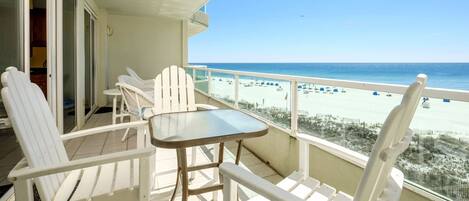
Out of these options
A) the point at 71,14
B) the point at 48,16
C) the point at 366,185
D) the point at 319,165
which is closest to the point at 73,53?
the point at 71,14

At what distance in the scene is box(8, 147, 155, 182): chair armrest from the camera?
93 centimetres

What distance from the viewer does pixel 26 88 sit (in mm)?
1346

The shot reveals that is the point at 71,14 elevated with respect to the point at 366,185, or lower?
elevated

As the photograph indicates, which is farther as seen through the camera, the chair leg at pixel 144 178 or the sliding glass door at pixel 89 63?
the sliding glass door at pixel 89 63

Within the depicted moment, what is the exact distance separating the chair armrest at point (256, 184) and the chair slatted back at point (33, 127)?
2.38ft

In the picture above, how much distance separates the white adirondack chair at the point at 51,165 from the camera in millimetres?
1002

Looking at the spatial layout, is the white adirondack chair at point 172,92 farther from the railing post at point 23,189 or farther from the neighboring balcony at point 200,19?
the neighboring balcony at point 200,19

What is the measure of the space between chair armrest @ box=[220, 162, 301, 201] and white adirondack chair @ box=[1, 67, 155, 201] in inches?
15.0

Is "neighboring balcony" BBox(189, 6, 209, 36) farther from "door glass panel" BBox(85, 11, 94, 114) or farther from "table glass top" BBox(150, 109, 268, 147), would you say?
"table glass top" BBox(150, 109, 268, 147)

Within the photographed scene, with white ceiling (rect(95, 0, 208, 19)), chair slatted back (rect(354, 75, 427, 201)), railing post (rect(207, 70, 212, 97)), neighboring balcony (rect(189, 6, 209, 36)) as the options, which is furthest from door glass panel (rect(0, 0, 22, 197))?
neighboring balcony (rect(189, 6, 209, 36))

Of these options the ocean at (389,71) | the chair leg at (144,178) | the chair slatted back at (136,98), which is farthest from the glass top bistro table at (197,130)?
the ocean at (389,71)

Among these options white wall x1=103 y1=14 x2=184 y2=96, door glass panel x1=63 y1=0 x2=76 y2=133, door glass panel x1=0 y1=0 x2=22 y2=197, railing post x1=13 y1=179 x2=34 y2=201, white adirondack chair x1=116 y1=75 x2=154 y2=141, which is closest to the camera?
railing post x1=13 y1=179 x2=34 y2=201

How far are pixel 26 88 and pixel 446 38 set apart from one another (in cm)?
2781

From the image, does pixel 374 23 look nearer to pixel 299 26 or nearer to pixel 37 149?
pixel 299 26
